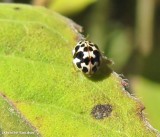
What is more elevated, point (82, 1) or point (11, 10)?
point (11, 10)

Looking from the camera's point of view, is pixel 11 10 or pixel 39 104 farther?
pixel 11 10

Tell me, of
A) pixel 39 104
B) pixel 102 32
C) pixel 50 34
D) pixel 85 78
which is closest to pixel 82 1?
pixel 102 32

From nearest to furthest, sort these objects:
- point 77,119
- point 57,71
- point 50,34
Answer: point 77,119
point 57,71
point 50,34

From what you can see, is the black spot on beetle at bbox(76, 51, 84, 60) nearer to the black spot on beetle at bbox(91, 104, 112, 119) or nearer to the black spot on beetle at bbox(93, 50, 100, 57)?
the black spot on beetle at bbox(93, 50, 100, 57)

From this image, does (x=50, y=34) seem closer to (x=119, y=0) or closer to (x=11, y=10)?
(x=11, y=10)

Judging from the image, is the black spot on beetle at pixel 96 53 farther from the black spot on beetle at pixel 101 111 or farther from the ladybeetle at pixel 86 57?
the black spot on beetle at pixel 101 111

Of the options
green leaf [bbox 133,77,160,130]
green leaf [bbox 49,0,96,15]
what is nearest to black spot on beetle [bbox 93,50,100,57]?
green leaf [bbox 49,0,96,15]

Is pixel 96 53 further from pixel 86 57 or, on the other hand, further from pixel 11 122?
pixel 11 122

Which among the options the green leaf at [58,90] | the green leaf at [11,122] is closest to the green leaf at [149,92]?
the green leaf at [58,90]
